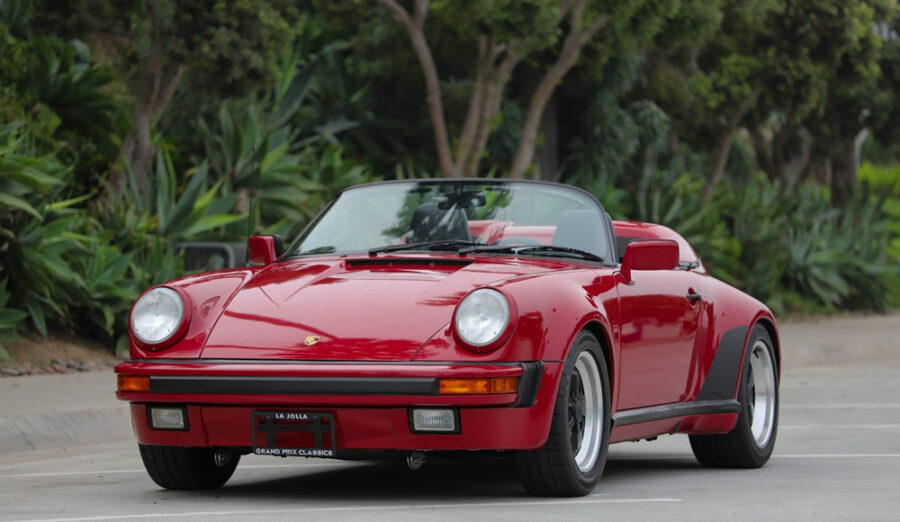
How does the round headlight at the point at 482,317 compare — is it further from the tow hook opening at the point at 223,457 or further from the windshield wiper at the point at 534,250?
the tow hook opening at the point at 223,457

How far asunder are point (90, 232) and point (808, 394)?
273 inches

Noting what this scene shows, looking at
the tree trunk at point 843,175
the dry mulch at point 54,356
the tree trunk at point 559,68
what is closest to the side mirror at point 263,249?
the dry mulch at point 54,356

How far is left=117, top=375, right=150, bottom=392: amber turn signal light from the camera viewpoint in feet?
22.7

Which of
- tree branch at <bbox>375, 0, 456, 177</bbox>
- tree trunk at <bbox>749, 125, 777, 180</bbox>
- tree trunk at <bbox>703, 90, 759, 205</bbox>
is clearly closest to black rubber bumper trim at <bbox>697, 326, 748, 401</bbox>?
tree branch at <bbox>375, 0, 456, 177</bbox>

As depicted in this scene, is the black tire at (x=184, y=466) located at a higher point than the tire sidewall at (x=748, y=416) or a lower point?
A: higher

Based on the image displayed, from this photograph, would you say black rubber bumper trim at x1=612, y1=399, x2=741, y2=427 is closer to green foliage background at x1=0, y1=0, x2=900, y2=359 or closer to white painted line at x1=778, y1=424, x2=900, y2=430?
white painted line at x1=778, y1=424, x2=900, y2=430

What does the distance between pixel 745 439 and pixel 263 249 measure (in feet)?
8.89

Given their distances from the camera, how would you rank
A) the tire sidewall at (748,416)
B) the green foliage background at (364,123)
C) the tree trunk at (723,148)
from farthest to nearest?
the tree trunk at (723,148) < the green foliage background at (364,123) < the tire sidewall at (748,416)

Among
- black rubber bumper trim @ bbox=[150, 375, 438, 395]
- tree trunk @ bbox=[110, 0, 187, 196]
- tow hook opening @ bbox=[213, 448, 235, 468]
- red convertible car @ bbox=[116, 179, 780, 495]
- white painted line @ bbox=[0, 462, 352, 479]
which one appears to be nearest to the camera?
black rubber bumper trim @ bbox=[150, 375, 438, 395]

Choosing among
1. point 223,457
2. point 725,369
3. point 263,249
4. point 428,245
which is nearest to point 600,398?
point 428,245

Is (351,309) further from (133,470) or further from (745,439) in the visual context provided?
(745,439)

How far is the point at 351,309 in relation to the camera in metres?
6.91

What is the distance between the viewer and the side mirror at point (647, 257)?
780 centimetres

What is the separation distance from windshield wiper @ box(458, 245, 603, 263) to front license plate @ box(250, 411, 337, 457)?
4.39 feet
